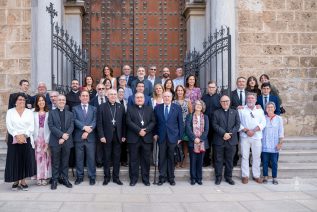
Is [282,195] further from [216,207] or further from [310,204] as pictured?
[216,207]

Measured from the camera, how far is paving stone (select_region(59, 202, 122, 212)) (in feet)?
19.6

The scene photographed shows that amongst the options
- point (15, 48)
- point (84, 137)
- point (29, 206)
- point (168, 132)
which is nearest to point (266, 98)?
point (168, 132)

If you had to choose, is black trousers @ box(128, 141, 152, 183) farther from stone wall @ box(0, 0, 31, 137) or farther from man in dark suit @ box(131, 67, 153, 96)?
stone wall @ box(0, 0, 31, 137)

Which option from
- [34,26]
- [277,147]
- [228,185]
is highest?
[34,26]

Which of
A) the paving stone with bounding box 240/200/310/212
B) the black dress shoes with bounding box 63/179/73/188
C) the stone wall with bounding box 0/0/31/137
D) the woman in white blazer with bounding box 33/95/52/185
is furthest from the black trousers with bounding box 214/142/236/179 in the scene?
the stone wall with bounding box 0/0/31/137

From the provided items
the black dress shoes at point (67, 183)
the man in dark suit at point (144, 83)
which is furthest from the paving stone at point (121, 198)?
the man in dark suit at point (144, 83)

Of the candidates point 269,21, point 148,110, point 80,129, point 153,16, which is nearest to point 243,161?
point 148,110

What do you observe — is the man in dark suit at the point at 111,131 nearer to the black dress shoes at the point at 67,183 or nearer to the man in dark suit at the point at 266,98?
the black dress shoes at the point at 67,183

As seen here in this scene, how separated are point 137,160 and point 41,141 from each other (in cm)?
170

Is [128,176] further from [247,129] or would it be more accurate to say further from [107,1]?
[107,1]

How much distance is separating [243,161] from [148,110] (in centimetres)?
197

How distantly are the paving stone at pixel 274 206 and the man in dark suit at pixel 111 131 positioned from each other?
8.08 feet

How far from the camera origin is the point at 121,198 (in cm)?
675

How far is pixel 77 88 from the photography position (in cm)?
866
